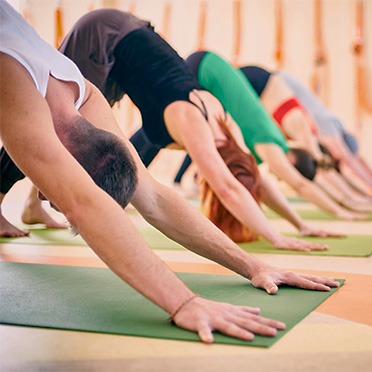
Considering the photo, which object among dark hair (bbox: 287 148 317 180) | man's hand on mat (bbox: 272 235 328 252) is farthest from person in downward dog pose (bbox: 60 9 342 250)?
dark hair (bbox: 287 148 317 180)

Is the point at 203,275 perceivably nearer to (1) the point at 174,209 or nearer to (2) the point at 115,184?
(1) the point at 174,209

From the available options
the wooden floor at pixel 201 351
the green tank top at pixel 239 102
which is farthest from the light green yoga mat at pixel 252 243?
the wooden floor at pixel 201 351

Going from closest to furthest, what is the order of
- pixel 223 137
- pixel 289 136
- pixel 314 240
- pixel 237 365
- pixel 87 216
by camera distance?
pixel 237 365 < pixel 87 216 < pixel 223 137 < pixel 314 240 < pixel 289 136

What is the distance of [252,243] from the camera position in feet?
10.9

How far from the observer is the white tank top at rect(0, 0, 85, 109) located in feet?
5.04

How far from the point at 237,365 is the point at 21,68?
0.80m

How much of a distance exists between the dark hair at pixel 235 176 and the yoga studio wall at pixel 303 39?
541cm

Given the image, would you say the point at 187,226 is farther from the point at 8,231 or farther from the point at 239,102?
the point at 239,102

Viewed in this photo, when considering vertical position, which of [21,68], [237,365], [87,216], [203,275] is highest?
[21,68]

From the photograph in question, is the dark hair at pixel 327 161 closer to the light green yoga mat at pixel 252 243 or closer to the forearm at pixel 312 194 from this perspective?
the forearm at pixel 312 194

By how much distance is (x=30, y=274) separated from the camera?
7.31 ft

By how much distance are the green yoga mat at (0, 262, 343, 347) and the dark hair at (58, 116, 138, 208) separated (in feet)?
0.93

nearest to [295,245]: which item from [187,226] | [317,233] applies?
[317,233]

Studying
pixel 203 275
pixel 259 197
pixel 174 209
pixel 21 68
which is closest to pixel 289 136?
pixel 259 197
